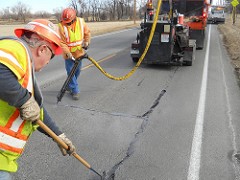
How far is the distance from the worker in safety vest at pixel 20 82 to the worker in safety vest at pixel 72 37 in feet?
13.9

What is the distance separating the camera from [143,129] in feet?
16.6

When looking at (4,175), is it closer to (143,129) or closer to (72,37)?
(143,129)

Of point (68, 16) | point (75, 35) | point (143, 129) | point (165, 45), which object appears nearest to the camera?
point (143, 129)

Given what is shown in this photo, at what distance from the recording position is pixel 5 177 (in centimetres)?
203

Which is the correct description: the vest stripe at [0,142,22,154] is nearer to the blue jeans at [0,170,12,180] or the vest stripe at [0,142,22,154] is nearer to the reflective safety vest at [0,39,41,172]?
the reflective safety vest at [0,39,41,172]

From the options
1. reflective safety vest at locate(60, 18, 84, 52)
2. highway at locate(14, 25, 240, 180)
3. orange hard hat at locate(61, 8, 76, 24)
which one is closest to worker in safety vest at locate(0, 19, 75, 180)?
highway at locate(14, 25, 240, 180)

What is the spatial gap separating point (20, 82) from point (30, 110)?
18cm

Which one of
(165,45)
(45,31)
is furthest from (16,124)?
(165,45)

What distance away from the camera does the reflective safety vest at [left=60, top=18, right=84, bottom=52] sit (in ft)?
21.5

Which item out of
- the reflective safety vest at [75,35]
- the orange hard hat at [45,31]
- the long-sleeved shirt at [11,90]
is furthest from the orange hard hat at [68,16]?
the long-sleeved shirt at [11,90]

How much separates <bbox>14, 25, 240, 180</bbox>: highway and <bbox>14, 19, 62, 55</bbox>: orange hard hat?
1916 mm

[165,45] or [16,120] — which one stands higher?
[165,45]

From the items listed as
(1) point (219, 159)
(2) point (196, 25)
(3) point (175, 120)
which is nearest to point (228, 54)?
(2) point (196, 25)

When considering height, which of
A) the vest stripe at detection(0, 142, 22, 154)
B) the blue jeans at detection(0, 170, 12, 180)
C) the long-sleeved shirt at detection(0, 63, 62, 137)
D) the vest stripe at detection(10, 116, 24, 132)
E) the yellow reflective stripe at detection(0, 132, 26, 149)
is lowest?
the blue jeans at detection(0, 170, 12, 180)
